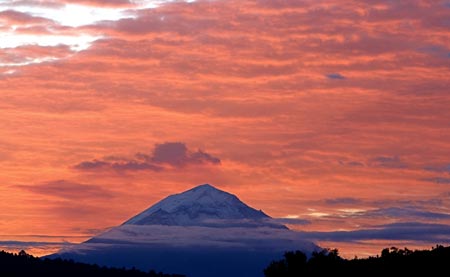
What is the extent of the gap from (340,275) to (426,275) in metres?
19.1

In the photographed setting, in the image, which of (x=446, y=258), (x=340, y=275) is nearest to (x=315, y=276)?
(x=340, y=275)

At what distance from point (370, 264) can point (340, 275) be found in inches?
189

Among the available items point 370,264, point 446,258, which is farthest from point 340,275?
point 446,258

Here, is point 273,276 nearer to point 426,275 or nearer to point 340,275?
point 340,275

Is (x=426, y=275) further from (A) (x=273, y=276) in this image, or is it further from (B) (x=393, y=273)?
(A) (x=273, y=276)

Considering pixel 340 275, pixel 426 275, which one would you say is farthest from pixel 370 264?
pixel 426 275

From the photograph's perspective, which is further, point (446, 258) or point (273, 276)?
point (273, 276)

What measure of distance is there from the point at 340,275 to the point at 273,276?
38.0 ft

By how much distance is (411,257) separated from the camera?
194375 millimetres

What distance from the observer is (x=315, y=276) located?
197m

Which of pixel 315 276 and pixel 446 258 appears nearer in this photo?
pixel 446 258

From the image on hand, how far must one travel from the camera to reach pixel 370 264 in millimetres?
194250

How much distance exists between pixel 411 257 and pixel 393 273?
38.2 feet

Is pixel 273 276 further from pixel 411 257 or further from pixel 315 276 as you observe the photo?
pixel 411 257
